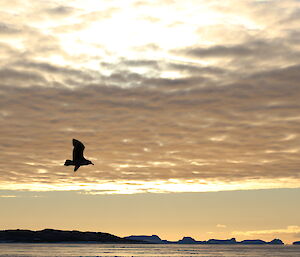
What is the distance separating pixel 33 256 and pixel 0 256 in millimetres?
14330

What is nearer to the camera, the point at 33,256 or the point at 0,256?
the point at 0,256

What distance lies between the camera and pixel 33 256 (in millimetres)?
193250

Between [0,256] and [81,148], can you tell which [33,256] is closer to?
[0,256]

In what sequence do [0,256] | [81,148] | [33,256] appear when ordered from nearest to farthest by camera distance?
[81,148]
[0,256]
[33,256]

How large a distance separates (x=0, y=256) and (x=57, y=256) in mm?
23212

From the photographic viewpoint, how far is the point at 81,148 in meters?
47.6

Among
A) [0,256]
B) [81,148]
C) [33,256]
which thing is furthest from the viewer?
[33,256]

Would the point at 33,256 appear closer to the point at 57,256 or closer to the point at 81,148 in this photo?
the point at 57,256

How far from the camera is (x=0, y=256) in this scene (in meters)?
182

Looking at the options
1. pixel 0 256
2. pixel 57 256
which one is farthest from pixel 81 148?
pixel 57 256

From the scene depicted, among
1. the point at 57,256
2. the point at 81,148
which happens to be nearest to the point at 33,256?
the point at 57,256

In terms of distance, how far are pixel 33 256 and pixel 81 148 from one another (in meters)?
155

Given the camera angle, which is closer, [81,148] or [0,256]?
[81,148]

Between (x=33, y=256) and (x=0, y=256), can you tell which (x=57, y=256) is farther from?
(x=0, y=256)
